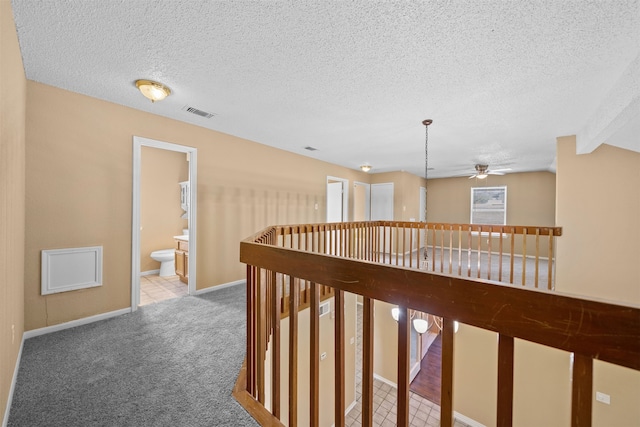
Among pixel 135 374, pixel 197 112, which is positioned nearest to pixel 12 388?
pixel 135 374

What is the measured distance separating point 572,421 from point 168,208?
20.2 feet

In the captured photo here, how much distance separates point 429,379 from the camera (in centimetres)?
517

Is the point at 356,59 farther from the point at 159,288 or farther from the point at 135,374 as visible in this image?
the point at 159,288

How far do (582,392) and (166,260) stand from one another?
555 centimetres

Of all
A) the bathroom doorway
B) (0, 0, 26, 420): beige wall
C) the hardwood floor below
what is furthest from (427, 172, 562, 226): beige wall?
(0, 0, 26, 420): beige wall

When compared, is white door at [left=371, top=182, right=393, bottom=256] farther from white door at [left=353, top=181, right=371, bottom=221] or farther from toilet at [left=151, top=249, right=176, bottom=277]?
toilet at [left=151, top=249, right=176, bottom=277]

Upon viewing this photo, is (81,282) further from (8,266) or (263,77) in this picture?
(263,77)

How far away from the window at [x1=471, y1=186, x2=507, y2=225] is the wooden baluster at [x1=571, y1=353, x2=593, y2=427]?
883 cm

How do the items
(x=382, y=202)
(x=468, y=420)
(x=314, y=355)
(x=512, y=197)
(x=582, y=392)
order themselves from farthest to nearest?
1. (x=382, y=202)
2. (x=512, y=197)
3. (x=468, y=420)
4. (x=314, y=355)
5. (x=582, y=392)

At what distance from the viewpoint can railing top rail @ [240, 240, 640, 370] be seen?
0.55m

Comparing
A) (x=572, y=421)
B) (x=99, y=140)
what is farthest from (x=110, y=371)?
(x=572, y=421)

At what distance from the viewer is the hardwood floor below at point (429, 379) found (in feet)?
15.6

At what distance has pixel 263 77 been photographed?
2338 millimetres

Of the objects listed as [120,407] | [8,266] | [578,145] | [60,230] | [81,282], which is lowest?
[120,407]
